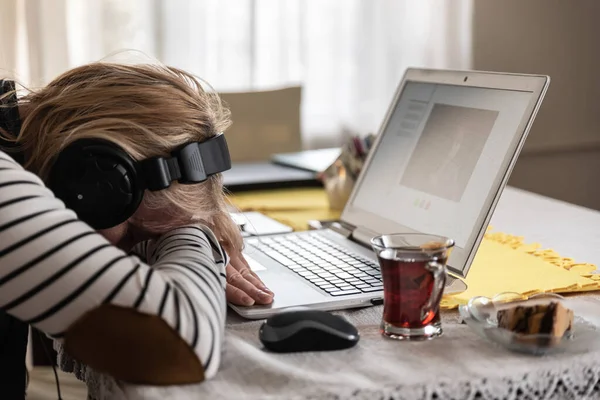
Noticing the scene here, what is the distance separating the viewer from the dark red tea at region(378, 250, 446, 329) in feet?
2.84

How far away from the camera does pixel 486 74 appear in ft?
3.89

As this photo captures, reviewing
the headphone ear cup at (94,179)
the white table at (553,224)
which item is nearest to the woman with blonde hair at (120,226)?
the headphone ear cup at (94,179)

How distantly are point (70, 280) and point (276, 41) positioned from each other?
2607 millimetres

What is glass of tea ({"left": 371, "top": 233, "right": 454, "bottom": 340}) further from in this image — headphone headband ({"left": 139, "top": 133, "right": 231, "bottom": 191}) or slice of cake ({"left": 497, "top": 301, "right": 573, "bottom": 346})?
headphone headband ({"left": 139, "top": 133, "right": 231, "bottom": 191})

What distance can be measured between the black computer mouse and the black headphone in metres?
0.21

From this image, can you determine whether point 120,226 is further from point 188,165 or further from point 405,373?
point 405,373

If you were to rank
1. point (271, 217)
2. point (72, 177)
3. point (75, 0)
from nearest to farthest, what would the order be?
point (72, 177) → point (271, 217) → point (75, 0)

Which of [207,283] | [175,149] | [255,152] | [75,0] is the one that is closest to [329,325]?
[207,283]

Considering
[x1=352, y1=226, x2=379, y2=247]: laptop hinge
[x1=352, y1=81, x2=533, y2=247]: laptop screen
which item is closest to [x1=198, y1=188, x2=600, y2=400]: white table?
[x1=352, y1=81, x2=533, y2=247]: laptop screen

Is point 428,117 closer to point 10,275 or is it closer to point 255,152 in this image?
point 10,275

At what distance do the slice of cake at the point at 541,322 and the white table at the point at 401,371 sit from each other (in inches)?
0.8

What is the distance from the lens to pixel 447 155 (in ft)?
3.95

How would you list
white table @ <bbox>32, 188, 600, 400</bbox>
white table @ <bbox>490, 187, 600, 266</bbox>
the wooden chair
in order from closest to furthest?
white table @ <bbox>32, 188, 600, 400</bbox>
white table @ <bbox>490, 187, 600, 266</bbox>
the wooden chair

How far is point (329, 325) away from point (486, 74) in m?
0.52
